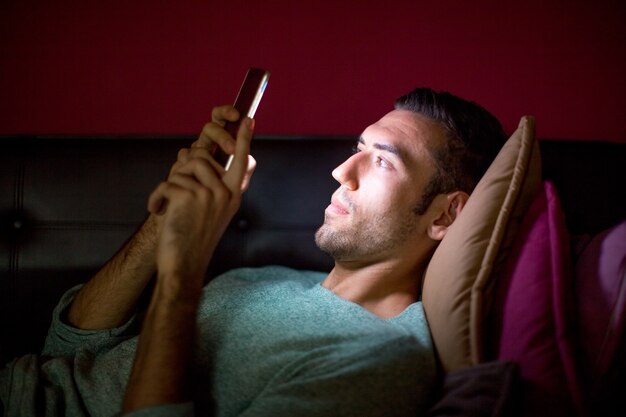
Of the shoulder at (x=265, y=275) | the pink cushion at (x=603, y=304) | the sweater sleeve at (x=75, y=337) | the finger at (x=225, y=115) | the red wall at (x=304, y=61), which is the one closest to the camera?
the pink cushion at (x=603, y=304)

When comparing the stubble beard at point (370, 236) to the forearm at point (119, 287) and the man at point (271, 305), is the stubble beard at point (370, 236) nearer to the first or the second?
the man at point (271, 305)

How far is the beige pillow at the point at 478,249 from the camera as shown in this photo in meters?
0.70

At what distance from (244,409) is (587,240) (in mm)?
635

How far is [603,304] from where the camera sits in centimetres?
64

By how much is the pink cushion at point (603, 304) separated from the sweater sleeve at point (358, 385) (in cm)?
22

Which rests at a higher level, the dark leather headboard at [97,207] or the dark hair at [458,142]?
the dark hair at [458,142]

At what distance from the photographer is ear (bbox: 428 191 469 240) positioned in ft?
3.15

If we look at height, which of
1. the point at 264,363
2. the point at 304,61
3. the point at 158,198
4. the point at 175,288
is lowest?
the point at 264,363

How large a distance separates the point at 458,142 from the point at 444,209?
0.49ft

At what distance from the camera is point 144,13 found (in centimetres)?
123

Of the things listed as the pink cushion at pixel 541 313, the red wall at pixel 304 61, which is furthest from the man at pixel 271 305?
the red wall at pixel 304 61

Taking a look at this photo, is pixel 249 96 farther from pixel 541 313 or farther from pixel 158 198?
pixel 541 313

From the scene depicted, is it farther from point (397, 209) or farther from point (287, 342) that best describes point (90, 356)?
point (397, 209)

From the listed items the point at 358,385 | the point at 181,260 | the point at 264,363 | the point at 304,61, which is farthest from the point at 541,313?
the point at 304,61
